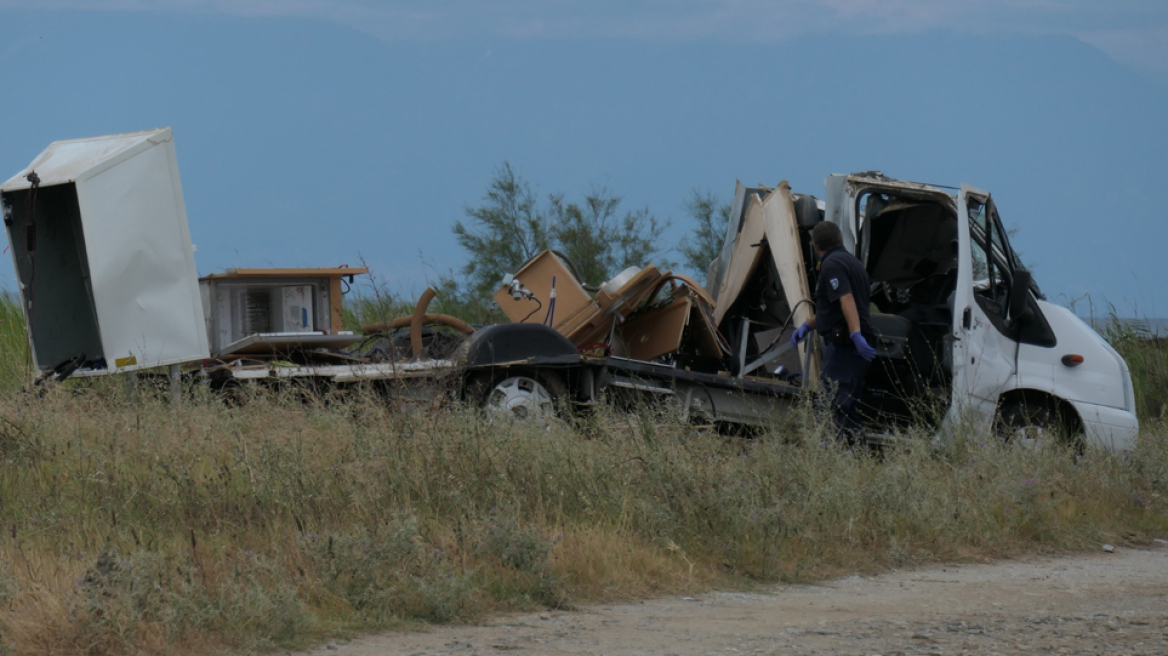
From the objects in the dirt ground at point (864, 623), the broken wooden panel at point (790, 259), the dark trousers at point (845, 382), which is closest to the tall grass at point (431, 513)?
the dirt ground at point (864, 623)

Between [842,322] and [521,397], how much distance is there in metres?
2.46

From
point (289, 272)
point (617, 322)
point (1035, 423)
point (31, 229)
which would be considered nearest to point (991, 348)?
point (1035, 423)

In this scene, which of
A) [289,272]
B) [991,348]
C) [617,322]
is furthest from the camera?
[617,322]

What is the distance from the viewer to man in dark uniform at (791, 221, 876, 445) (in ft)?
28.1

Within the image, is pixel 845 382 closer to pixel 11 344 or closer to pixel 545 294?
pixel 545 294

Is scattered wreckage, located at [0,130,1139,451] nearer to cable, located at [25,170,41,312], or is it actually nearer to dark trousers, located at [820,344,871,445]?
cable, located at [25,170,41,312]

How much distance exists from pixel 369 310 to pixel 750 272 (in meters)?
7.19

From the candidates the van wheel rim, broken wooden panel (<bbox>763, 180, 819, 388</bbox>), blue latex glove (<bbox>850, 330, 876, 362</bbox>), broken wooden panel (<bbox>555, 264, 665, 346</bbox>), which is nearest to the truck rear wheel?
the van wheel rim

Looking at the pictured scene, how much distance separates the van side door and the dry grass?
2.65 feet

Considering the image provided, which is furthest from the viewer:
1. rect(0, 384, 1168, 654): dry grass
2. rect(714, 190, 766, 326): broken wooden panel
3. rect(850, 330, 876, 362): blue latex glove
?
rect(714, 190, 766, 326): broken wooden panel

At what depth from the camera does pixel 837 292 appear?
856cm

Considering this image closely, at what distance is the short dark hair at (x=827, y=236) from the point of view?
8.73 m

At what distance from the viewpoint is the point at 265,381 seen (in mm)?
8820

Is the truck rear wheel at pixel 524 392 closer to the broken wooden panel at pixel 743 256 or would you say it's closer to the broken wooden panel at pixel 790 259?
the broken wooden panel at pixel 743 256
